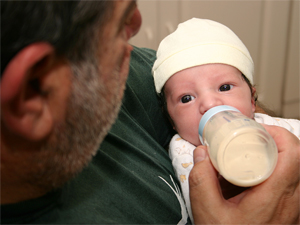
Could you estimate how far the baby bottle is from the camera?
0.75 meters

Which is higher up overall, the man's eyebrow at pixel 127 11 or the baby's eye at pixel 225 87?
the man's eyebrow at pixel 127 11

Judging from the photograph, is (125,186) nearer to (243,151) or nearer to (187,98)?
(243,151)

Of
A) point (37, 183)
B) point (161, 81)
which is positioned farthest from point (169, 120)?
point (37, 183)

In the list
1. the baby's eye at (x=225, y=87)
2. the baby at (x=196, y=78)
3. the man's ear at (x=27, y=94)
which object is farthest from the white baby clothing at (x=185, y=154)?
the man's ear at (x=27, y=94)

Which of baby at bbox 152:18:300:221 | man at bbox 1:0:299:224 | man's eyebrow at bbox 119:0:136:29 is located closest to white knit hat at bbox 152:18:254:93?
baby at bbox 152:18:300:221

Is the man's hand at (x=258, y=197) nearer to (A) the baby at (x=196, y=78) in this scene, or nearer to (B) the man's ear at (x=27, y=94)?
(A) the baby at (x=196, y=78)

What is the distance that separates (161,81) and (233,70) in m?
0.31

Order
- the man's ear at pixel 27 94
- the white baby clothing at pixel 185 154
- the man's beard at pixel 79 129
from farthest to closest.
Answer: the white baby clothing at pixel 185 154
the man's beard at pixel 79 129
the man's ear at pixel 27 94

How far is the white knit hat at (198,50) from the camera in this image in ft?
3.71

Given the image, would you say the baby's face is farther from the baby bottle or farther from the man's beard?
the man's beard

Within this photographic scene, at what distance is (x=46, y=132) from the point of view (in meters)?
0.60

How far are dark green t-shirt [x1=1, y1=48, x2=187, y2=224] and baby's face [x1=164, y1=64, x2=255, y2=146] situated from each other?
14cm

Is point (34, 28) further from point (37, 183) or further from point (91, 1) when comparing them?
point (37, 183)

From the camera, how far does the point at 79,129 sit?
67cm
